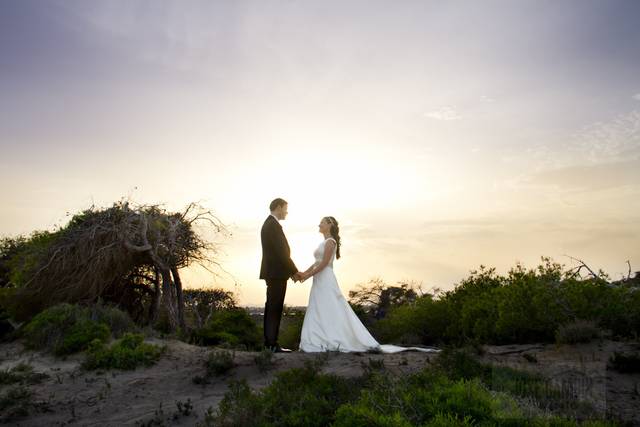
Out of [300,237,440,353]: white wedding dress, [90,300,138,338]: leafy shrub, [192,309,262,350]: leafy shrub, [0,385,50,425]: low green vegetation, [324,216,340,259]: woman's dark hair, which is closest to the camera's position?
[0,385,50,425]: low green vegetation

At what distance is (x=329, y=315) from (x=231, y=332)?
13.2 feet

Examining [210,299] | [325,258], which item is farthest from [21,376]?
[210,299]

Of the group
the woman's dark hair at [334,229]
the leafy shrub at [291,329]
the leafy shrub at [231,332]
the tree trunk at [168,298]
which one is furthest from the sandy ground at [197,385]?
the leafy shrub at [291,329]

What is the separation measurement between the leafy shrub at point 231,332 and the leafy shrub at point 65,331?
96.5 inches

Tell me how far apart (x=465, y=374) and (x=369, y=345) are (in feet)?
11.4

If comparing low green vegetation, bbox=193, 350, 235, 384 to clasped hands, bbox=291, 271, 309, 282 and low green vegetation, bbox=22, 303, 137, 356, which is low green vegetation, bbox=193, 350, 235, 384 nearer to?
clasped hands, bbox=291, 271, 309, 282

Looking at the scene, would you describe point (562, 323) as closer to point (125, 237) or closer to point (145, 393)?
point (145, 393)

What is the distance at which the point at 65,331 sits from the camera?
1279 cm

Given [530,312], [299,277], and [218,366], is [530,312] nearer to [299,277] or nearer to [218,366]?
[299,277]

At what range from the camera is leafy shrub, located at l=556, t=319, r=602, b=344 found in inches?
386

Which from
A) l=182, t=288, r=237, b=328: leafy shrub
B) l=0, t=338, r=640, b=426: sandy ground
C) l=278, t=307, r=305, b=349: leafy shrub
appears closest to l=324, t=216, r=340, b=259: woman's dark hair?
l=0, t=338, r=640, b=426: sandy ground

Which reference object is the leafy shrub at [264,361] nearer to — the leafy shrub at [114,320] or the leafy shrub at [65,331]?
the leafy shrub at [65,331]

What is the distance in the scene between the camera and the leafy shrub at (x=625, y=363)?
8.36 meters

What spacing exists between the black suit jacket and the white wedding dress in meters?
0.67
